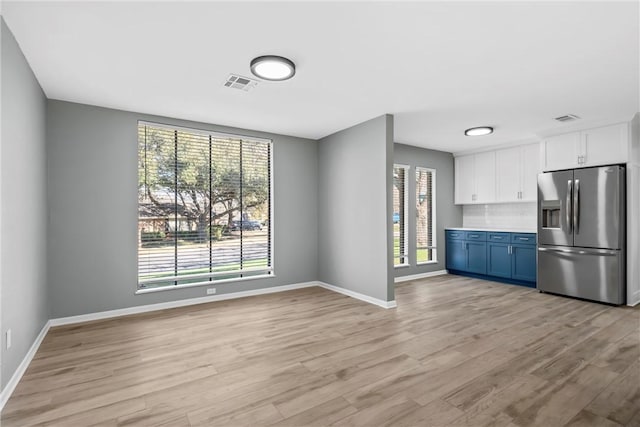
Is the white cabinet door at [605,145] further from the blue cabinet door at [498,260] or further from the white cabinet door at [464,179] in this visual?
the white cabinet door at [464,179]

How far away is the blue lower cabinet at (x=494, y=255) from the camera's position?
5633mm

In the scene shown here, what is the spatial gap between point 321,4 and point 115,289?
12.9ft

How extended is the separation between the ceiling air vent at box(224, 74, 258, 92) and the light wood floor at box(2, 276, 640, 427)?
257 centimetres

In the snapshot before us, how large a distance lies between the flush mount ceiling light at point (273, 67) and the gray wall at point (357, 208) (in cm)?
186

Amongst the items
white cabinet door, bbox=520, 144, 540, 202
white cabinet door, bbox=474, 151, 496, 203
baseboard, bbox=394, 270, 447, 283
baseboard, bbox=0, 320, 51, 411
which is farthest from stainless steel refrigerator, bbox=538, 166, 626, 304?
baseboard, bbox=0, 320, 51, 411

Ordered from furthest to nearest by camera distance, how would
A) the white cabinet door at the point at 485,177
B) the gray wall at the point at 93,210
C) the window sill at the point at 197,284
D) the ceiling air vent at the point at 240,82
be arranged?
the white cabinet door at the point at 485,177
the window sill at the point at 197,284
the gray wall at the point at 93,210
the ceiling air vent at the point at 240,82

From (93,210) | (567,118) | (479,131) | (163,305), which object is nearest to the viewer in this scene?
(93,210)

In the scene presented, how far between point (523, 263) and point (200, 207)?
5348mm

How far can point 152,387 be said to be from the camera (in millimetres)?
2385

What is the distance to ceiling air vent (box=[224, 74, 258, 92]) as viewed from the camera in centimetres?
324

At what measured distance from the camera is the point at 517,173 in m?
6.14

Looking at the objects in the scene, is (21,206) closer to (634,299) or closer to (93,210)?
(93,210)

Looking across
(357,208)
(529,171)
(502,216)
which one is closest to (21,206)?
(357,208)

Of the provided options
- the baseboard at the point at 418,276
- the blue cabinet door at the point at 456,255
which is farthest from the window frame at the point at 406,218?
the blue cabinet door at the point at 456,255
